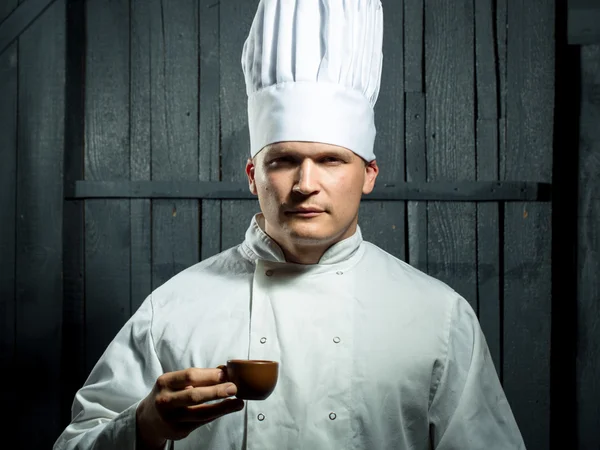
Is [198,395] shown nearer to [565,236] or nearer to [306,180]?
[306,180]

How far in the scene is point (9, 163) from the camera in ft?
8.22

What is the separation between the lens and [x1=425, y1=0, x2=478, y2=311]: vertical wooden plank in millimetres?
2488

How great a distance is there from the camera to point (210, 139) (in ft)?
8.33

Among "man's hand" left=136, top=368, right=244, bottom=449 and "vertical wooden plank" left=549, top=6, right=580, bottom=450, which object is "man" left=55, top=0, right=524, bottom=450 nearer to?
"man's hand" left=136, top=368, right=244, bottom=449

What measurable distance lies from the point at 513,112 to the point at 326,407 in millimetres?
1492

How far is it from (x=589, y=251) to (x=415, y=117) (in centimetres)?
83

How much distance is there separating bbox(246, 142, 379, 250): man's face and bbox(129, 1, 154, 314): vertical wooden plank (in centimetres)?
98

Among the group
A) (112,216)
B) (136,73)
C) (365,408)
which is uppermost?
(136,73)

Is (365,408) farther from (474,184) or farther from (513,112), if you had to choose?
(513,112)

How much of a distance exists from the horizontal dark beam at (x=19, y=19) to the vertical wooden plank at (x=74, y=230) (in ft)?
0.37

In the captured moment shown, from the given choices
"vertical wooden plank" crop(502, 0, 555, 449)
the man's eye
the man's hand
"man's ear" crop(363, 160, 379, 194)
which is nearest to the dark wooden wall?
"vertical wooden plank" crop(502, 0, 555, 449)

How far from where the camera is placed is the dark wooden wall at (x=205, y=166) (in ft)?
8.15

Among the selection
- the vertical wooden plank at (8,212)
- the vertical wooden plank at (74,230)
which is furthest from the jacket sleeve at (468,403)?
the vertical wooden plank at (8,212)

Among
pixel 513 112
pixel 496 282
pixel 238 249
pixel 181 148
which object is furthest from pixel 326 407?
pixel 513 112
